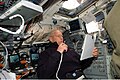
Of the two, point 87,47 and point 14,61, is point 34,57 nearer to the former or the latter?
point 14,61

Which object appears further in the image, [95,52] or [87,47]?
[95,52]

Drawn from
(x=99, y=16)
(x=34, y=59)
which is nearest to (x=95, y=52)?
(x=99, y=16)

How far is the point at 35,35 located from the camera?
2.49 metres

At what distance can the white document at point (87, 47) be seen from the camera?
220 cm

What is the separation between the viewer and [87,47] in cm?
223

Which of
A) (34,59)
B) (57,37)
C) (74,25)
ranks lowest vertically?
(34,59)

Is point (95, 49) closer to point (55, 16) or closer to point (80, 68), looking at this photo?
point (80, 68)

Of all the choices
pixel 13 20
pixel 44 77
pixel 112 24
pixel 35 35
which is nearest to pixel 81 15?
pixel 35 35

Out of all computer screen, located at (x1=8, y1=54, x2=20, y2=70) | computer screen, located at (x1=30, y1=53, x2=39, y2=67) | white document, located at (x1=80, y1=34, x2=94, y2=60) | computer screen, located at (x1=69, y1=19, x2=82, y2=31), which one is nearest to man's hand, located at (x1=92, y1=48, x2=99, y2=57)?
white document, located at (x1=80, y1=34, x2=94, y2=60)

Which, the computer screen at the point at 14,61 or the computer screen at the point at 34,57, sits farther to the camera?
the computer screen at the point at 34,57

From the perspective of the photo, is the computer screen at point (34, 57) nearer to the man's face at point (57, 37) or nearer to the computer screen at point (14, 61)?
the computer screen at point (14, 61)

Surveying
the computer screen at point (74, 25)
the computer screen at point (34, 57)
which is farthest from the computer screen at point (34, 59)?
the computer screen at point (74, 25)

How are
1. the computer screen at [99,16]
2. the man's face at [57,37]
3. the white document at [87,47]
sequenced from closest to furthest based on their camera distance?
the white document at [87,47] < the man's face at [57,37] < the computer screen at [99,16]

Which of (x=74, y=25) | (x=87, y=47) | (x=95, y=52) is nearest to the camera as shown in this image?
(x=87, y=47)
